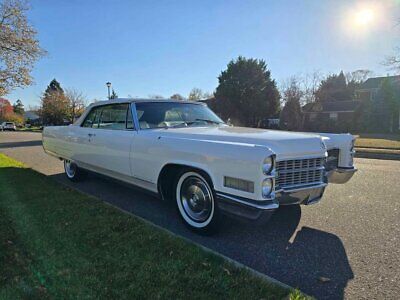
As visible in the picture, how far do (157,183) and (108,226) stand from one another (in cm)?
82

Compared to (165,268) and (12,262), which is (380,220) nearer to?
(165,268)

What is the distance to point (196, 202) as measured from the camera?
3789 millimetres

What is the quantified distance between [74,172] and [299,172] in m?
4.99

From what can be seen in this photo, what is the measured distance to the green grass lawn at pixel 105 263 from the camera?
242 cm

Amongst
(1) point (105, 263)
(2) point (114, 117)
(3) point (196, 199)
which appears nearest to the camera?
(1) point (105, 263)

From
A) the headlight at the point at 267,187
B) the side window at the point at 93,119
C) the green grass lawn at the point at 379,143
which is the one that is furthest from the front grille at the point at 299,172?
the green grass lawn at the point at 379,143

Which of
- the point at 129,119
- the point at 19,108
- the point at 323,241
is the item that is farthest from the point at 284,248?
the point at 19,108

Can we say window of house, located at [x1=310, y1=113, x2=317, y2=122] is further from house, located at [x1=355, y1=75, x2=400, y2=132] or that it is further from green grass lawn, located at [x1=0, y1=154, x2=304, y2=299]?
green grass lawn, located at [x1=0, y1=154, x2=304, y2=299]

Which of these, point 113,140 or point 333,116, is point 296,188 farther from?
point 333,116

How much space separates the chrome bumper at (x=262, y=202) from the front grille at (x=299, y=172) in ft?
0.26

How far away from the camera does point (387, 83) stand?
33.7m

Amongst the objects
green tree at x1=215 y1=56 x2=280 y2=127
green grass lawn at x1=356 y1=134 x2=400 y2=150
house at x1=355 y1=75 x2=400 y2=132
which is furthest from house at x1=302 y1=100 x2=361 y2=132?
green grass lawn at x1=356 y1=134 x2=400 y2=150

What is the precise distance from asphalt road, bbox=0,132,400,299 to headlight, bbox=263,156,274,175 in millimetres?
931

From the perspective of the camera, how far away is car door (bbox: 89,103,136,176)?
15.1 feet
